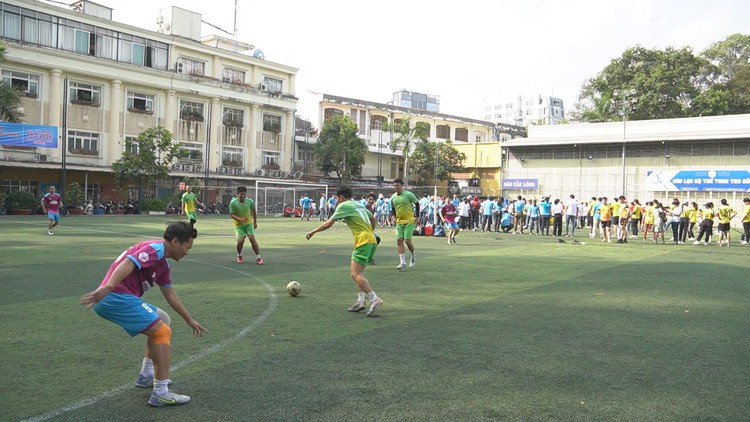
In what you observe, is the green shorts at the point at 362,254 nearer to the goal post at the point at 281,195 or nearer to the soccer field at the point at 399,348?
the soccer field at the point at 399,348

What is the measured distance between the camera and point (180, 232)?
4750 mm

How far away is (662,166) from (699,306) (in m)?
38.7

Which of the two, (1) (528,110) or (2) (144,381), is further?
(1) (528,110)

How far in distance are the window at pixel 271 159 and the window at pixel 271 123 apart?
2292 mm

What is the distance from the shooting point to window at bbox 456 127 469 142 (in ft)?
246

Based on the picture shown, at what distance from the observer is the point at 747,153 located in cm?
4075

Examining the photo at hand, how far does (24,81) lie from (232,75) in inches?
724

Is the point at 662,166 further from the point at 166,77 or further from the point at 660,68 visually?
the point at 166,77

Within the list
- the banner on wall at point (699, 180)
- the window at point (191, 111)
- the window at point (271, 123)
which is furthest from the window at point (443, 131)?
the banner on wall at point (699, 180)

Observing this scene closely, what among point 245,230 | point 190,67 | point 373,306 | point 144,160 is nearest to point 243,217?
point 245,230

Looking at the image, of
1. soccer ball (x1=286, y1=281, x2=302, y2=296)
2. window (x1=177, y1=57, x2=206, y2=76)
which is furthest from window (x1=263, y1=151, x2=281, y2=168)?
soccer ball (x1=286, y1=281, x2=302, y2=296)

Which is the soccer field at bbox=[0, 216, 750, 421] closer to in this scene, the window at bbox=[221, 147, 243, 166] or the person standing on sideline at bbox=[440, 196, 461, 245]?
the person standing on sideline at bbox=[440, 196, 461, 245]

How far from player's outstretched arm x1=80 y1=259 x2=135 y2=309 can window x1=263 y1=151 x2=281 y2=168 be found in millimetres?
52862

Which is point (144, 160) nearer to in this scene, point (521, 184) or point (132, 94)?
point (132, 94)
